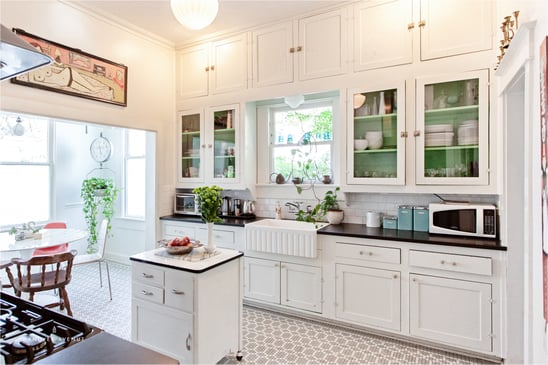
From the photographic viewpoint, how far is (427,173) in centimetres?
279

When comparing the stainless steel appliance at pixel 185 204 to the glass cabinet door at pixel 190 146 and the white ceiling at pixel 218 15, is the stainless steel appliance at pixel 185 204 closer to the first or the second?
the glass cabinet door at pixel 190 146

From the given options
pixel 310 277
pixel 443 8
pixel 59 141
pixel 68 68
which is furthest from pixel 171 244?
pixel 59 141

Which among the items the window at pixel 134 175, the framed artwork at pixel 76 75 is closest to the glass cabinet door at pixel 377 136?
the framed artwork at pixel 76 75

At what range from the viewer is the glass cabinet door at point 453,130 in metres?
2.58

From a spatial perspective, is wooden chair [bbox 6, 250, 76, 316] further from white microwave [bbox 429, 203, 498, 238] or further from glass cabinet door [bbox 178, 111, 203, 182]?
white microwave [bbox 429, 203, 498, 238]

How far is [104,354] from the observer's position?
929 millimetres

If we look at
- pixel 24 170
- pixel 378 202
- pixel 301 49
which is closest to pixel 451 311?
pixel 378 202

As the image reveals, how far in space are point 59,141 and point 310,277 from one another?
14.6 ft

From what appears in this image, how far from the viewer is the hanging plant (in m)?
4.93

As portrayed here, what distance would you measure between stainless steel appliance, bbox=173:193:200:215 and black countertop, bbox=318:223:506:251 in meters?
1.85

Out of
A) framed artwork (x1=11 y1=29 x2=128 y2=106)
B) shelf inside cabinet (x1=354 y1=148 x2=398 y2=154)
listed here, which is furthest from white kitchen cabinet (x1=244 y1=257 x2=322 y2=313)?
framed artwork (x1=11 y1=29 x2=128 y2=106)

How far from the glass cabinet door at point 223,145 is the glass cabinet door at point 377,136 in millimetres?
1425

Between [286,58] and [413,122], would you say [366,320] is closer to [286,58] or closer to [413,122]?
[413,122]

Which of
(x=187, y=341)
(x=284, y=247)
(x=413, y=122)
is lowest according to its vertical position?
(x=187, y=341)
